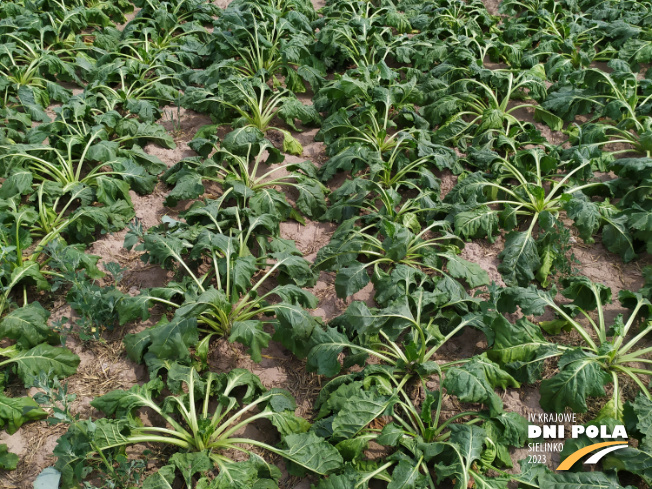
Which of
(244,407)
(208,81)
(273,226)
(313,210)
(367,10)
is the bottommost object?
(244,407)

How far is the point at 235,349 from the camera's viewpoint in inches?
143

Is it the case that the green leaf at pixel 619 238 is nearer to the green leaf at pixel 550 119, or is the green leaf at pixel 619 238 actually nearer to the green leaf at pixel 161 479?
the green leaf at pixel 550 119

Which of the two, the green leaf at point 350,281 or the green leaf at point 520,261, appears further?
the green leaf at point 520,261

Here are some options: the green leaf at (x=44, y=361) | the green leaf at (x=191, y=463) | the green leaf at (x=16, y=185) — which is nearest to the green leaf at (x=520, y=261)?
the green leaf at (x=191, y=463)

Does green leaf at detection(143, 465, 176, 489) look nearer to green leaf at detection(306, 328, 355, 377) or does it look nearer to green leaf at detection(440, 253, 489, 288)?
green leaf at detection(306, 328, 355, 377)

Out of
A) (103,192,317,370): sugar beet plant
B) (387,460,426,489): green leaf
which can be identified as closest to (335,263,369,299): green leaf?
(103,192,317,370): sugar beet plant

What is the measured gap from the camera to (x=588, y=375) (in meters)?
3.06

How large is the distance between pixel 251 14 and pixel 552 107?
377 centimetres

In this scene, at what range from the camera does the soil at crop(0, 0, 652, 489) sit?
3055 millimetres

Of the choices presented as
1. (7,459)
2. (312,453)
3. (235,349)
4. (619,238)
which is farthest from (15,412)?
(619,238)

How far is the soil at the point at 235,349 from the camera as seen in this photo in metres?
3.05

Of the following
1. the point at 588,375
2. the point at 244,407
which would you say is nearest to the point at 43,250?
the point at 244,407

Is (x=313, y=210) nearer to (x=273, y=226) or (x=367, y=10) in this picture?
(x=273, y=226)

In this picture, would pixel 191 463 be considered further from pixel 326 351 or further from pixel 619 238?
pixel 619 238
